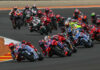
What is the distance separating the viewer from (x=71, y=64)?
23672 mm

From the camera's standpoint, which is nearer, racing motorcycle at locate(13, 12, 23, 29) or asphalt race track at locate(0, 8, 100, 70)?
asphalt race track at locate(0, 8, 100, 70)

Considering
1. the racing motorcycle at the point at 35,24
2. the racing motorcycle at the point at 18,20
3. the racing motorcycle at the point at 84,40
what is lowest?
the racing motorcycle at the point at 18,20

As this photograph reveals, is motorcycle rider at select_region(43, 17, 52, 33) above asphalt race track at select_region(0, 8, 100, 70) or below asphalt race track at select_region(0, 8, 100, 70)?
below

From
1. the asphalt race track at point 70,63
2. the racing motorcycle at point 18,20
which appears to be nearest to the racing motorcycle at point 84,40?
the asphalt race track at point 70,63

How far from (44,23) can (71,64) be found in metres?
16.3

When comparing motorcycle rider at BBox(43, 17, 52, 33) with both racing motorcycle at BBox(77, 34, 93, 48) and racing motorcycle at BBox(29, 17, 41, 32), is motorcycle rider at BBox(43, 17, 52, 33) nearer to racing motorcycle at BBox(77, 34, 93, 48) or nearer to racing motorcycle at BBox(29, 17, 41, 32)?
racing motorcycle at BBox(29, 17, 41, 32)

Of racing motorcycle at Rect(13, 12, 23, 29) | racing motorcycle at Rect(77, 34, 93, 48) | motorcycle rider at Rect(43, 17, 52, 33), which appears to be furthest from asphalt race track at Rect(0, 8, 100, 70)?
racing motorcycle at Rect(13, 12, 23, 29)

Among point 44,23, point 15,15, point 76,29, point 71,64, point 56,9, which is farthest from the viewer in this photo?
point 56,9

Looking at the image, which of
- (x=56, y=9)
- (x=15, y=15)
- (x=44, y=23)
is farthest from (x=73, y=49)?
(x=56, y=9)

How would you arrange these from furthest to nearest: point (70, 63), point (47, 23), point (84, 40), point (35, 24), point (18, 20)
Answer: point (18, 20), point (35, 24), point (47, 23), point (84, 40), point (70, 63)

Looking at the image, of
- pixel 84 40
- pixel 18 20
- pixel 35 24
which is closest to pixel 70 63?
pixel 84 40

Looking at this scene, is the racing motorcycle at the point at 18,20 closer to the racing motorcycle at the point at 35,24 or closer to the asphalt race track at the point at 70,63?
the racing motorcycle at the point at 35,24

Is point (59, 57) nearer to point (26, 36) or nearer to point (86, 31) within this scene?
point (86, 31)

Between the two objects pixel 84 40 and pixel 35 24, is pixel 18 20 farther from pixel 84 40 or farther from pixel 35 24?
pixel 84 40
